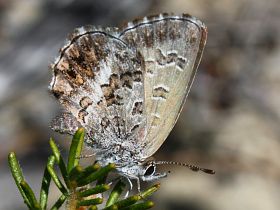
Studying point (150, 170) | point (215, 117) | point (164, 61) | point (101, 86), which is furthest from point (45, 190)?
point (215, 117)

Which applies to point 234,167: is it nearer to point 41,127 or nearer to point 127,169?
point 41,127

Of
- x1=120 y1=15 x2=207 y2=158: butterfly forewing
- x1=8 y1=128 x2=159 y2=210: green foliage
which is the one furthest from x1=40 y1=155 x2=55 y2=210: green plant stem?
x1=120 y1=15 x2=207 y2=158: butterfly forewing

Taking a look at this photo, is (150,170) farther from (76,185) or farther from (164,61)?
(76,185)

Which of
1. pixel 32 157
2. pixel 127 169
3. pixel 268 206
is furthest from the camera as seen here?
pixel 268 206

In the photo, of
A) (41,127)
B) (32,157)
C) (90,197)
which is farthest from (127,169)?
(41,127)

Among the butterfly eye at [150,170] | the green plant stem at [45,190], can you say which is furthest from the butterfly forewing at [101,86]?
the green plant stem at [45,190]

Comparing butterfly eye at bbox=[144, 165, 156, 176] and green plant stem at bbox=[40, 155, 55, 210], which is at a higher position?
butterfly eye at bbox=[144, 165, 156, 176]

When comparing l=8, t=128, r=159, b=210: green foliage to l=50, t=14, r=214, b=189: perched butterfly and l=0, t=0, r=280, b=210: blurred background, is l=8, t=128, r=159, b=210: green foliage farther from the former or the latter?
l=0, t=0, r=280, b=210: blurred background

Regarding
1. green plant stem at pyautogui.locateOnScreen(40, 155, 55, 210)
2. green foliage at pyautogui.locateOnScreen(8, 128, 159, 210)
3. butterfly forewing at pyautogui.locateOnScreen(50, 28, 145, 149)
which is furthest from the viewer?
butterfly forewing at pyautogui.locateOnScreen(50, 28, 145, 149)
